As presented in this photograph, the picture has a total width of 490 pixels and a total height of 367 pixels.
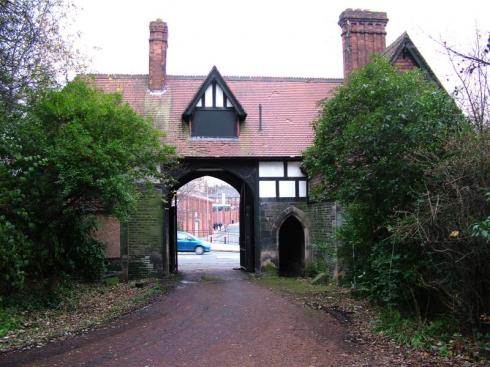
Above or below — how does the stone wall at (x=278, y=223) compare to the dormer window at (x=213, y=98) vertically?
below

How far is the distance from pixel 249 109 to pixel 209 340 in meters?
12.7

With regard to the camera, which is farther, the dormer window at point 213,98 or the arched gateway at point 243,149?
the dormer window at point 213,98

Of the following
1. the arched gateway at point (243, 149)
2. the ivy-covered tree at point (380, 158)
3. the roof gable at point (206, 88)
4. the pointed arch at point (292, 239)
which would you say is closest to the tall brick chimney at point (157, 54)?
the arched gateway at point (243, 149)

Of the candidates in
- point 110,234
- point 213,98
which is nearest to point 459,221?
point 110,234

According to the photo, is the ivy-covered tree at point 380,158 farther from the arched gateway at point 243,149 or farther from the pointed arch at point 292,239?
the pointed arch at point 292,239

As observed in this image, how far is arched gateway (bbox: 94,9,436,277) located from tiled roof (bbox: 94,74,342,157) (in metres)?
0.04

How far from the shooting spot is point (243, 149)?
1756 centimetres

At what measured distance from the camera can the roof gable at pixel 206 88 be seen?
57.4ft

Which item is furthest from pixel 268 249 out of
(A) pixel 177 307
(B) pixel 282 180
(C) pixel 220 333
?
(C) pixel 220 333

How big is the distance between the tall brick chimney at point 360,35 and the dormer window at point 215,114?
451 centimetres

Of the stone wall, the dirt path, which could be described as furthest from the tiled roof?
the dirt path

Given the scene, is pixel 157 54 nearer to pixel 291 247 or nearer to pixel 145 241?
pixel 145 241

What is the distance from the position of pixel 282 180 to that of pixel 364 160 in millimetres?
8508

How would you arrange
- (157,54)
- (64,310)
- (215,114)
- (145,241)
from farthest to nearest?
(157,54) → (215,114) → (145,241) → (64,310)
